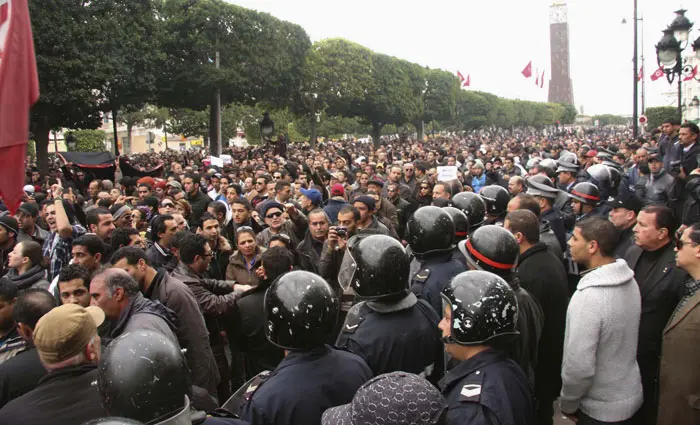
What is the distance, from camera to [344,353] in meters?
2.84

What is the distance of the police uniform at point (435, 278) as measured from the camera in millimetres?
4000

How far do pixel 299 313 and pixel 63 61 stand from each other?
21.7 m

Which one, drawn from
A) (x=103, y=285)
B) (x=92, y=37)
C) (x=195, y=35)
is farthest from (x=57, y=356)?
(x=195, y=35)

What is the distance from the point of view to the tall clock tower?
138 m

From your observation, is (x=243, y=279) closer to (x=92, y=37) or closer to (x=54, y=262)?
(x=54, y=262)

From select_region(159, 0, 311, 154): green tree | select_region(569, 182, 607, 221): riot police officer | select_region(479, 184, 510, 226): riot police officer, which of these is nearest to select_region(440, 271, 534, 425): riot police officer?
select_region(479, 184, 510, 226): riot police officer

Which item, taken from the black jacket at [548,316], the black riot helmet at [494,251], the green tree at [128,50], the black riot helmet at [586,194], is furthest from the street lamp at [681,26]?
the green tree at [128,50]

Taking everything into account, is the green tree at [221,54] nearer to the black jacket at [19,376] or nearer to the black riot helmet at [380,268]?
the black jacket at [19,376]

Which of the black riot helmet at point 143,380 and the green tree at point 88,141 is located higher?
the green tree at point 88,141

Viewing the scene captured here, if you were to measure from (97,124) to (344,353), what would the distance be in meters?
27.0

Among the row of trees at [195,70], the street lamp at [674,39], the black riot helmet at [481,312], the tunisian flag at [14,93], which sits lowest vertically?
the black riot helmet at [481,312]

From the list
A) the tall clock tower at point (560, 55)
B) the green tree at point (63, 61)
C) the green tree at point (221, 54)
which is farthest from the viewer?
the tall clock tower at point (560, 55)

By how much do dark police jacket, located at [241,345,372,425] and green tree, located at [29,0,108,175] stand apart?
2092cm

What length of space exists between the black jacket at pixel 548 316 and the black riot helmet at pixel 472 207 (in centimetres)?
173
